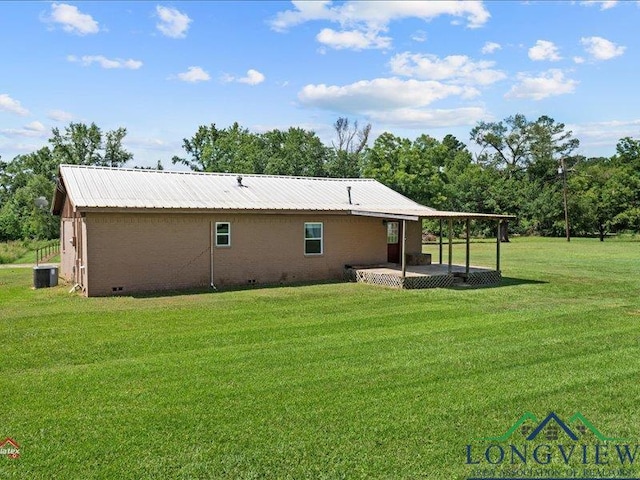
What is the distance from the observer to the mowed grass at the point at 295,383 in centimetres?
473

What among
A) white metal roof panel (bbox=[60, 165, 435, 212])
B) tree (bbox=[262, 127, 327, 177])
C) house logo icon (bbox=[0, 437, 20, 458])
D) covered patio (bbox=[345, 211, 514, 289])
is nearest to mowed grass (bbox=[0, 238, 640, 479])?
house logo icon (bbox=[0, 437, 20, 458])

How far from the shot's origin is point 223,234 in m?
16.0

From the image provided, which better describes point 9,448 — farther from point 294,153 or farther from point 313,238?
point 294,153

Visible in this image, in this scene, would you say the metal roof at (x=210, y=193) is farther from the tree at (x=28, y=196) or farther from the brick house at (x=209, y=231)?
the tree at (x=28, y=196)

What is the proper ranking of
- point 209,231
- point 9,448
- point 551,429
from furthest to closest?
point 209,231
point 551,429
point 9,448

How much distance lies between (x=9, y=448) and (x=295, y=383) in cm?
302

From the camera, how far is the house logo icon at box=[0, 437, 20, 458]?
4754 millimetres

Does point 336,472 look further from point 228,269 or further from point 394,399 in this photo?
A: point 228,269

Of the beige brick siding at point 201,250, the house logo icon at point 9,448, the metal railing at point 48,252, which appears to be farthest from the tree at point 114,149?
the house logo icon at point 9,448

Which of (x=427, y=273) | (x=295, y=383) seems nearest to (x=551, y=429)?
(x=295, y=383)

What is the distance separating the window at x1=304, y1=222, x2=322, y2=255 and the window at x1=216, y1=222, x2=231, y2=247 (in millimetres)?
2544

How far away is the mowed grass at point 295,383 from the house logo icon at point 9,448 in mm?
58

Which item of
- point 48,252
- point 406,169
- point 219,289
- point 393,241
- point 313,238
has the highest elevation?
point 406,169

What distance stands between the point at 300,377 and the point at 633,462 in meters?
3.64
